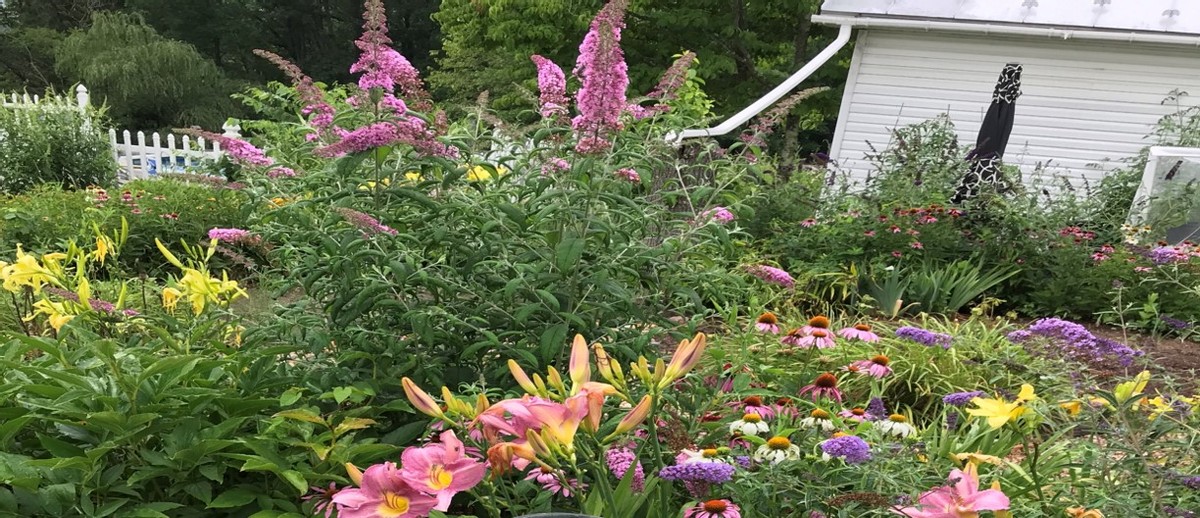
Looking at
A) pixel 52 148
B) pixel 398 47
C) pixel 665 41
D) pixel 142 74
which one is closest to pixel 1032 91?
pixel 665 41

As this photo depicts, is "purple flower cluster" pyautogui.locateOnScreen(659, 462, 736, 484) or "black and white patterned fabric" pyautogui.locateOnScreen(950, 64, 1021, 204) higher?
"black and white patterned fabric" pyautogui.locateOnScreen(950, 64, 1021, 204)

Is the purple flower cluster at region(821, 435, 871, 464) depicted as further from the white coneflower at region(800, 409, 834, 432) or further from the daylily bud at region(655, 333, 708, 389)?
the daylily bud at region(655, 333, 708, 389)

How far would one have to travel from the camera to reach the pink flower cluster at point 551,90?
2.13 meters

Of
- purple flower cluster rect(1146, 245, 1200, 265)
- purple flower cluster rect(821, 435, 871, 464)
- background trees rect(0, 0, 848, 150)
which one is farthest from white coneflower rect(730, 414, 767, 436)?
background trees rect(0, 0, 848, 150)

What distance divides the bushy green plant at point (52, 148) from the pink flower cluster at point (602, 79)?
22.6ft

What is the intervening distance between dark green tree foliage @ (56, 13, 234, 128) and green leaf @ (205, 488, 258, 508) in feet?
65.0

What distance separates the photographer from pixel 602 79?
1732 millimetres

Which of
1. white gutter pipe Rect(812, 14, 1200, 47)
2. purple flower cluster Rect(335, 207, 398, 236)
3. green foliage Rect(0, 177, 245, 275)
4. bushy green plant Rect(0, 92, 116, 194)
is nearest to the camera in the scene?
purple flower cluster Rect(335, 207, 398, 236)

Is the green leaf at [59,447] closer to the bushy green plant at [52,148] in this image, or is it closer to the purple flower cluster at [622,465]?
the purple flower cluster at [622,465]

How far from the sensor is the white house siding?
26.6 feet

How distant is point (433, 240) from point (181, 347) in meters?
0.85

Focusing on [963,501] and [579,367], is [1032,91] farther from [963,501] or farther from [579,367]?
[579,367]

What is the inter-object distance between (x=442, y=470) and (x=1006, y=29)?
8689mm

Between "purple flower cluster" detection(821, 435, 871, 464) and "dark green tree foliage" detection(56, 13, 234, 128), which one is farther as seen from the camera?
"dark green tree foliage" detection(56, 13, 234, 128)
